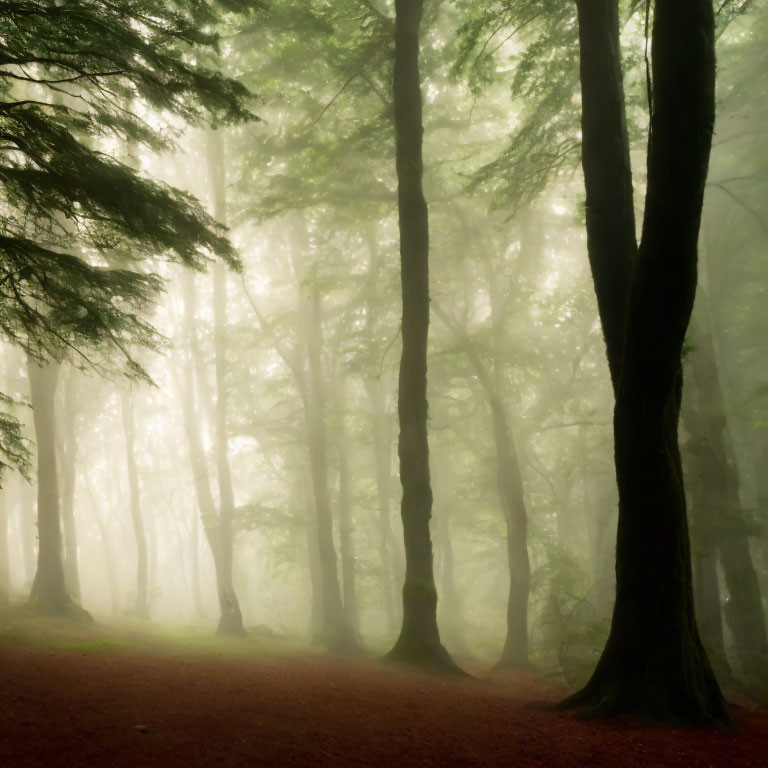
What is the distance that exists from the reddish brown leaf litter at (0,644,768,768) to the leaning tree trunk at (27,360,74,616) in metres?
9.40

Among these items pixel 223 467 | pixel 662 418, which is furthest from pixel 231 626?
pixel 662 418

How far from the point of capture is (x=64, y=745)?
12.6 feet

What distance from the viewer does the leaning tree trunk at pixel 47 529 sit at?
49.9 feet

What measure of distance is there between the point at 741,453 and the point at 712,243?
13.0 meters

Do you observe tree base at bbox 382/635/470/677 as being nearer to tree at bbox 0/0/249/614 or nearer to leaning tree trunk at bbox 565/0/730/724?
leaning tree trunk at bbox 565/0/730/724

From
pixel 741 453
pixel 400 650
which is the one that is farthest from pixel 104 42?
pixel 741 453

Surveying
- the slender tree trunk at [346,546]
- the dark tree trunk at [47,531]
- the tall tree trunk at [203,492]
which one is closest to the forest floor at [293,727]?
the dark tree trunk at [47,531]

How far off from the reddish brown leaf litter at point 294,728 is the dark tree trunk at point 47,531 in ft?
30.8

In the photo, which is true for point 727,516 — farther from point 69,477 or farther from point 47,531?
point 69,477

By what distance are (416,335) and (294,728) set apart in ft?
23.2

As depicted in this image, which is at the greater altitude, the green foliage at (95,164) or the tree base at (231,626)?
the green foliage at (95,164)

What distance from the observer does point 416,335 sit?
10.6 metres

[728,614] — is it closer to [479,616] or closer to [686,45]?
[686,45]

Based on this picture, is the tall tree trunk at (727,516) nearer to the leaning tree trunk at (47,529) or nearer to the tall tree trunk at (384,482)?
the tall tree trunk at (384,482)
